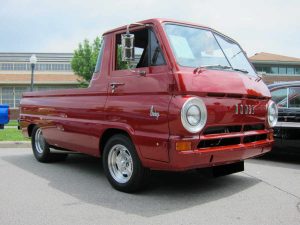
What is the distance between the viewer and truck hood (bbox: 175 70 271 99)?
4820 millimetres

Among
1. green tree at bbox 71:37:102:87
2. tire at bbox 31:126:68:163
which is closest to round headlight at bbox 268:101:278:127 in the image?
tire at bbox 31:126:68:163

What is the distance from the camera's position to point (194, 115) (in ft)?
15.5

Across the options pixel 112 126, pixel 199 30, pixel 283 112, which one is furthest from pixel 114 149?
pixel 283 112

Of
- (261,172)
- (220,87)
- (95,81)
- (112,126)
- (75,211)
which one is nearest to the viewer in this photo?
(75,211)

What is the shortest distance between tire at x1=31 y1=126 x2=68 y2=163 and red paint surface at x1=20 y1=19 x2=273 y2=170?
1681 millimetres

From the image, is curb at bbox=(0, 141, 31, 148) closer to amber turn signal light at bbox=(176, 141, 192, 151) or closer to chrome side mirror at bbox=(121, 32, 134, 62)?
chrome side mirror at bbox=(121, 32, 134, 62)

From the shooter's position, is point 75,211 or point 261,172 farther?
point 261,172

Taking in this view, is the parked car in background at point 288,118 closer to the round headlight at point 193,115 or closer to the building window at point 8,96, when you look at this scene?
the round headlight at point 193,115

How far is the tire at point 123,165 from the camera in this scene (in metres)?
5.30

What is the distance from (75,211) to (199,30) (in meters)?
3.02

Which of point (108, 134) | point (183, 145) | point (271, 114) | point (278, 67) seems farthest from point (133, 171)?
point (278, 67)

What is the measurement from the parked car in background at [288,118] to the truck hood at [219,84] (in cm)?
217

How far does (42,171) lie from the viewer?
7277 millimetres

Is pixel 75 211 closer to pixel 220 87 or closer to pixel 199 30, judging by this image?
pixel 220 87
